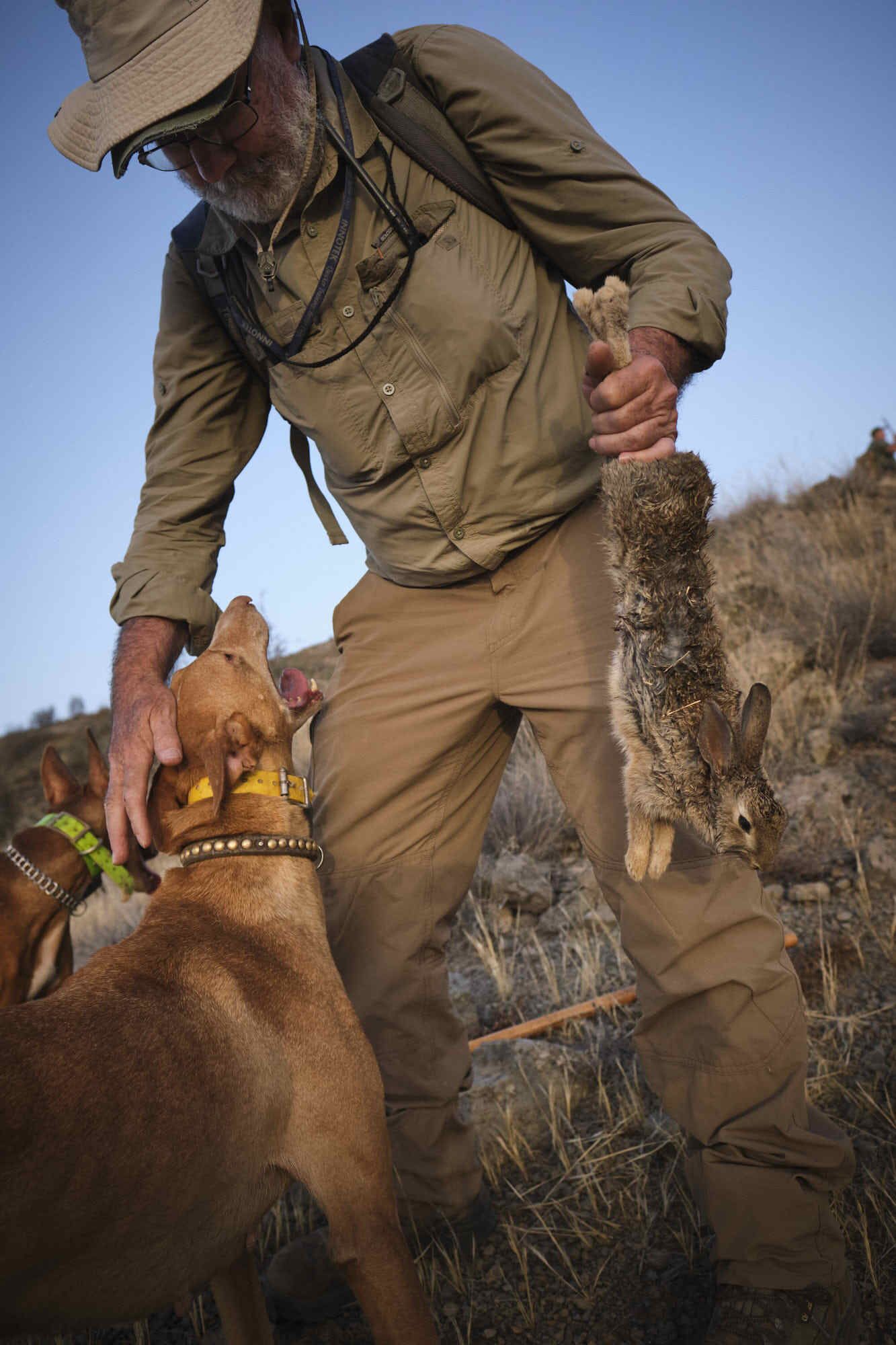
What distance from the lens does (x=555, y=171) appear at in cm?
279

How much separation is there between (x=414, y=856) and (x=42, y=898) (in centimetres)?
223

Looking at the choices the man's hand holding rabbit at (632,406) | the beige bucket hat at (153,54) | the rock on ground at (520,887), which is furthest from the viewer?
the rock on ground at (520,887)

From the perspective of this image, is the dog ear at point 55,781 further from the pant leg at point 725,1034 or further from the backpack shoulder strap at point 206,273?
the pant leg at point 725,1034

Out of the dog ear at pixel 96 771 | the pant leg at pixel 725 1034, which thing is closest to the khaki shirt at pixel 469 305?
the pant leg at pixel 725 1034

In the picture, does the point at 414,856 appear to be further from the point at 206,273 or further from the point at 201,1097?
the point at 206,273

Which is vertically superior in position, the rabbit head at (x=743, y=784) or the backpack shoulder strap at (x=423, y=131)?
the backpack shoulder strap at (x=423, y=131)

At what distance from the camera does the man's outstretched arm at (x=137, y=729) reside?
2861 millimetres

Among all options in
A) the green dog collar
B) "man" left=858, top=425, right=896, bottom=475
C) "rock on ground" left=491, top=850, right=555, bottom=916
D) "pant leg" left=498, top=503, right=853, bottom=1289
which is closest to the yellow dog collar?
"pant leg" left=498, top=503, right=853, bottom=1289

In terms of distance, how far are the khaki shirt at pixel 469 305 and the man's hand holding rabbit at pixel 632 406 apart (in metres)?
0.52

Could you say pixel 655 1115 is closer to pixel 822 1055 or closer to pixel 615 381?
pixel 822 1055

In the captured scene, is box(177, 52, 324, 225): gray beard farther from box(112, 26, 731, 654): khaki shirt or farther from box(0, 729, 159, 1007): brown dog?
box(0, 729, 159, 1007): brown dog

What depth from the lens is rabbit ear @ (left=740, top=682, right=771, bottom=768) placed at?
6.83 ft

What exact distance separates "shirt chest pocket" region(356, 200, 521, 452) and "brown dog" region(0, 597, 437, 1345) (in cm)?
125

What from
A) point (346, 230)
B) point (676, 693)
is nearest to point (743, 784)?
point (676, 693)
